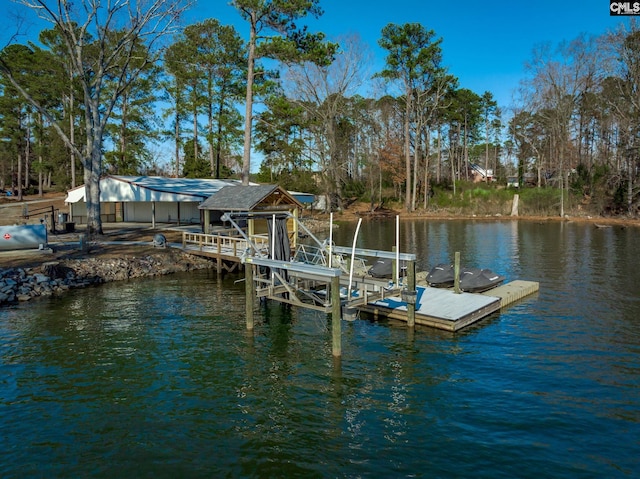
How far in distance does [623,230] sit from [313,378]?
3594 cm

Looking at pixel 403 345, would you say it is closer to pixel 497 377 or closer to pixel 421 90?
pixel 497 377

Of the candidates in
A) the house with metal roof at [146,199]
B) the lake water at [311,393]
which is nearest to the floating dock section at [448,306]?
the lake water at [311,393]

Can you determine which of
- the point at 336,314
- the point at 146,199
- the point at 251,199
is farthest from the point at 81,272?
the point at 336,314

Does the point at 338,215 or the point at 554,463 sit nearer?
the point at 554,463

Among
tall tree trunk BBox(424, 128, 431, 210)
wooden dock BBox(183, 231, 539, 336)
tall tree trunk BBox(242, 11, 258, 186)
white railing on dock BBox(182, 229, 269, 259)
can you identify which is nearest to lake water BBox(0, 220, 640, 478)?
wooden dock BBox(183, 231, 539, 336)

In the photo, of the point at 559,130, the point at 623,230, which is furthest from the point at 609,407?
the point at 559,130

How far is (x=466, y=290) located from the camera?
17188mm

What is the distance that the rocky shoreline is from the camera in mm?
18219

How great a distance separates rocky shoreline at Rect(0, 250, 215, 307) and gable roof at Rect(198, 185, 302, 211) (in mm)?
3327

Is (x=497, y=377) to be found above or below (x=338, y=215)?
below

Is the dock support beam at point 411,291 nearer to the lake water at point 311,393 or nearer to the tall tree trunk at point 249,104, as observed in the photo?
the lake water at point 311,393

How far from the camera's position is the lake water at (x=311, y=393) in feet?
25.0

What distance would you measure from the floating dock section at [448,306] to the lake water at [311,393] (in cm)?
47

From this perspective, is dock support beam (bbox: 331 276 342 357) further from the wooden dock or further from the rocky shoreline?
the rocky shoreline
